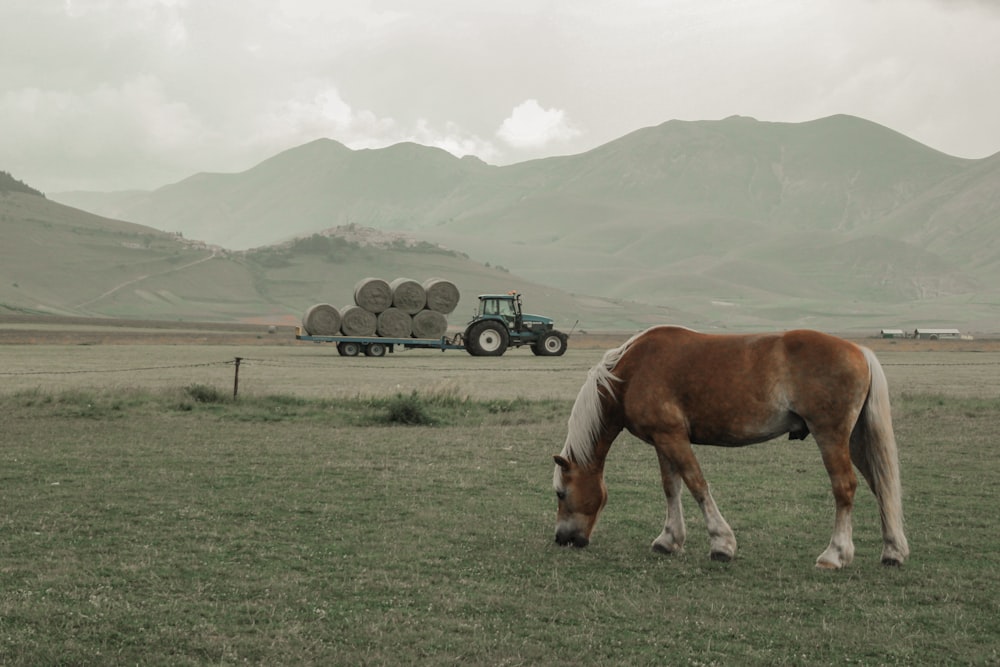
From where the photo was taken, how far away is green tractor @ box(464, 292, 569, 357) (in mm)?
43938

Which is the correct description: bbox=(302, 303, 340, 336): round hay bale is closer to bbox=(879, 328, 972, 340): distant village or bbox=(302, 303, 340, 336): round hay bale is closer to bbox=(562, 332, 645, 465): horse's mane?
bbox=(562, 332, 645, 465): horse's mane

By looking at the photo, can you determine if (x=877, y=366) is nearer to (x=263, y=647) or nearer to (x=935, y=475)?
(x=263, y=647)

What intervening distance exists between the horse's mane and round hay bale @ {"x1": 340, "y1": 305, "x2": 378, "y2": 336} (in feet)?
→ 122

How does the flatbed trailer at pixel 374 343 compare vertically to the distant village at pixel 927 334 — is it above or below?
below

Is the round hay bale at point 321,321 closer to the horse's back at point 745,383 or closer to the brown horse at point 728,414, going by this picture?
the brown horse at point 728,414

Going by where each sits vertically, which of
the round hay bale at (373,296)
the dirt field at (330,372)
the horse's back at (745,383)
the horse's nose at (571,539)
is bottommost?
the dirt field at (330,372)

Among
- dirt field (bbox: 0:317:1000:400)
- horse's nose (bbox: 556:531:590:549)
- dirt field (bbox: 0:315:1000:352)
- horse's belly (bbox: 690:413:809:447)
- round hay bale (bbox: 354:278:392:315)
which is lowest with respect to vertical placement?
dirt field (bbox: 0:315:1000:352)

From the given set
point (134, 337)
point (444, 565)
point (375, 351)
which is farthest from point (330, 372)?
point (134, 337)

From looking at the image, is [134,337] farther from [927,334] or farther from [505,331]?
[927,334]

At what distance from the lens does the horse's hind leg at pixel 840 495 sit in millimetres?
7598

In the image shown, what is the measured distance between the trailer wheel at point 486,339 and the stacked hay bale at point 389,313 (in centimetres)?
161

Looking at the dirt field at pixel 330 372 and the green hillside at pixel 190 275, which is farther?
the green hillside at pixel 190 275

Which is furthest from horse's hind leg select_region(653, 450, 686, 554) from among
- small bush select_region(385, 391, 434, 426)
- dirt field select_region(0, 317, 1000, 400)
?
dirt field select_region(0, 317, 1000, 400)

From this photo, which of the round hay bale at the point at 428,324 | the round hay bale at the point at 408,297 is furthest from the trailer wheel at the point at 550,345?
the round hay bale at the point at 408,297
